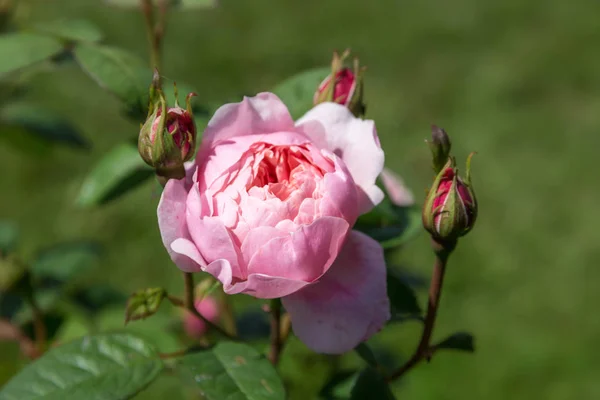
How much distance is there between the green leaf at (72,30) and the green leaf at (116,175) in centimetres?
11

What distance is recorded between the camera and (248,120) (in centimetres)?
56

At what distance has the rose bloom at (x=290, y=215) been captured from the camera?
51 cm

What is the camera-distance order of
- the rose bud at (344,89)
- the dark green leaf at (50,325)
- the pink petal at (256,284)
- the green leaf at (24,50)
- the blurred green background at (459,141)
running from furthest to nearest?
the blurred green background at (459,141) → the dark green leaf at (50,325) → the green leaf at (24,50) → the rose bud at (344,89) → the pink petal at (256,284)

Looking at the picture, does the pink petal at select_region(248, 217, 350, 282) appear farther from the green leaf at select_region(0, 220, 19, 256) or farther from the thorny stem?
the green leaf at select_region(0, 220, 19, 256)

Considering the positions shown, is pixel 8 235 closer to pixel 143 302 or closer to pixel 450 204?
pixel 143 302

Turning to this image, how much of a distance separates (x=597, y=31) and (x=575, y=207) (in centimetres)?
117

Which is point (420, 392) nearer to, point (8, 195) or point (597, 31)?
point (8, 195)

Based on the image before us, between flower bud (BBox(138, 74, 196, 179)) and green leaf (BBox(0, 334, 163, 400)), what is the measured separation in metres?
0.17

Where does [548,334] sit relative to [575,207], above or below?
below

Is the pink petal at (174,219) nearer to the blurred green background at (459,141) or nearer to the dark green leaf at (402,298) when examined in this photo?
the dark green leaf at (402,298)

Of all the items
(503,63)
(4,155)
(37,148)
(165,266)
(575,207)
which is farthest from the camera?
(503,63)

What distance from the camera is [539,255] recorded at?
2.39 m

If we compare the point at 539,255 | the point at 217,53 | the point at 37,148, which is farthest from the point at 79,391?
the point at 217,53

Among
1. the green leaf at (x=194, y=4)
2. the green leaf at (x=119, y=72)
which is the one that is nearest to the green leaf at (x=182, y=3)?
the green leaf at (x=194, y=4)
